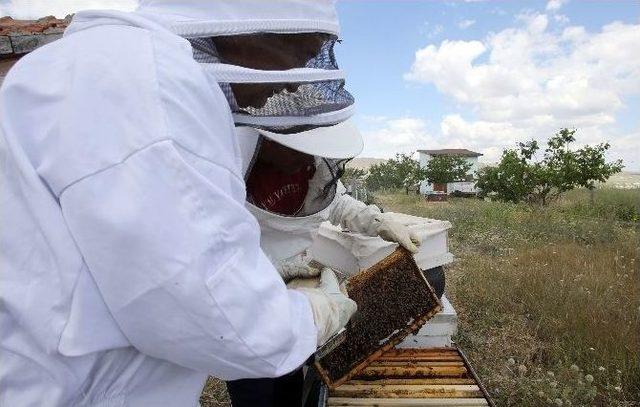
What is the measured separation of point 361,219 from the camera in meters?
3.37

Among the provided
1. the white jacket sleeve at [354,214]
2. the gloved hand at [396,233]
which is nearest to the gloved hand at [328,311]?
the gloved hand at [396,233]

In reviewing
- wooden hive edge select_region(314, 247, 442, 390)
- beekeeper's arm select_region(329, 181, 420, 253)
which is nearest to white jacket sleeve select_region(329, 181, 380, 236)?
beekeeper's arm select_region(329, 181, 420, 253)

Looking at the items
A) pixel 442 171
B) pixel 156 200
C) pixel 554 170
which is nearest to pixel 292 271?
pixel 156 200

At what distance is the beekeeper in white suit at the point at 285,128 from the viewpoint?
1275 millimetres

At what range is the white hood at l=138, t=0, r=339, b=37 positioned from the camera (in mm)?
1169

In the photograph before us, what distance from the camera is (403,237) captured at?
306cm

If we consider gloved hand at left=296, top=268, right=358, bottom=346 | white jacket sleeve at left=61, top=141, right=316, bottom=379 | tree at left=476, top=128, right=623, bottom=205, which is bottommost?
tree at left=476, top=128, right=623, bottom=205

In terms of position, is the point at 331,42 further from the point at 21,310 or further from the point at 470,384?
the point at 470,384

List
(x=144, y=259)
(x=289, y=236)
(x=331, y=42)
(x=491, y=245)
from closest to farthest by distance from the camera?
(x=144, y=259) → (x=331, y=42) → (x=289, y=236) → (x=491, y=245)

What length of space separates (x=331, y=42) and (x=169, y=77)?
0.85 m

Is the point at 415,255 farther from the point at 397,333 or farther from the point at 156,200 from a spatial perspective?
the point at 156,200

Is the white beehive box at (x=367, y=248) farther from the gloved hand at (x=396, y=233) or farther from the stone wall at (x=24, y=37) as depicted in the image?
the stone wall at (x=24, y=37)

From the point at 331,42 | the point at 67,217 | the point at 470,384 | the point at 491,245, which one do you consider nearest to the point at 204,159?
the point at 67,217

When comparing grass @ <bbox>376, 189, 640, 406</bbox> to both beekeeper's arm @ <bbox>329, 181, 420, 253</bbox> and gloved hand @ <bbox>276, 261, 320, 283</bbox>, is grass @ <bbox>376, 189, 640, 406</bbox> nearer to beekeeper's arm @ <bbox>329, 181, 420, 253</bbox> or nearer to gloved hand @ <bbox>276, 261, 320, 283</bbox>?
beekeeper's arm @ <bbox>329, 181, 420, 253</bbox>
